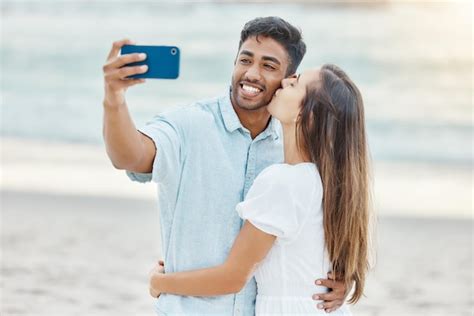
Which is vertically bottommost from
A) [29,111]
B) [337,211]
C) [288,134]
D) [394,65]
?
[337,211]

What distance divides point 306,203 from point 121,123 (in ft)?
2.09

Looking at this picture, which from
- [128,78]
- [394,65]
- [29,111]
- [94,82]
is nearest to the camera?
[128,78]

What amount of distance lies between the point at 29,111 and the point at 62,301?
8370 millimetres

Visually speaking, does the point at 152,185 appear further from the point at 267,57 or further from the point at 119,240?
the point at 267,57

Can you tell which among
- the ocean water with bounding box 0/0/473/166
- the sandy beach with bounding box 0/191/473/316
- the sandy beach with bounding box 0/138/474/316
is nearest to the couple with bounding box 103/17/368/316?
the sandy beach with bounding box 0/138/474/316

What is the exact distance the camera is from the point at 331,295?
3148mm

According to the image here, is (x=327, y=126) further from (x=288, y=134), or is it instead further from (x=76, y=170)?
(x=76, y=170)

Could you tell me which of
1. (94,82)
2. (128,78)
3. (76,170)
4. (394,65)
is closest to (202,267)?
(128,78)

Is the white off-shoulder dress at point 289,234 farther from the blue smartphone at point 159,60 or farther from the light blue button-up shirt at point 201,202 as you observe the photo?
the blue smartphone at point 159,60

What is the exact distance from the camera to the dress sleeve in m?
3.01

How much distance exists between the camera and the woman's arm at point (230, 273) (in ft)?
9.80

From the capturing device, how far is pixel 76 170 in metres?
10.1

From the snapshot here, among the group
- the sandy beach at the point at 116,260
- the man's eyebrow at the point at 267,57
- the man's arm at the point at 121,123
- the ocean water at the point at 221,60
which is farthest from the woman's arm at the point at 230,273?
the ocean water at the point at 221,60

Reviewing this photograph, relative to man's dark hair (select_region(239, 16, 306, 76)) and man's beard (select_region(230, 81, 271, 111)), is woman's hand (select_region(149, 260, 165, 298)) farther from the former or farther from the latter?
man's dark hair (select_region(239, 16, 306, 76))
